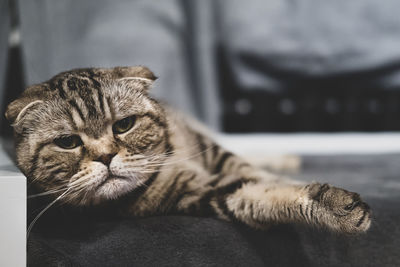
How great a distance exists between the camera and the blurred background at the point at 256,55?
112 centimetres

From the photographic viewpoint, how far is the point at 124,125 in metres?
0.63

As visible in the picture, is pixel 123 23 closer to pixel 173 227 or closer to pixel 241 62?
pixel 241 62

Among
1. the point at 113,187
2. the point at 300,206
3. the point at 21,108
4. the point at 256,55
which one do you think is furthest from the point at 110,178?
the point at 256,55

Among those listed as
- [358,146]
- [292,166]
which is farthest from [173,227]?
[358,146]

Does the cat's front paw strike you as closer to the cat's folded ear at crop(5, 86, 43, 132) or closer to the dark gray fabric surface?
the dark gray fabric surface

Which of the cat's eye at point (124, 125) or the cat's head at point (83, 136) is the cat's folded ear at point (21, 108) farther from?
the cat's eye at point (124, 125)

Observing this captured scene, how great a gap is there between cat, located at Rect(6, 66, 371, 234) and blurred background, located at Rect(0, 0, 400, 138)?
0.41 m

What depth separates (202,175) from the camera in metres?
0.74

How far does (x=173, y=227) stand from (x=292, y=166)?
0.68 meters

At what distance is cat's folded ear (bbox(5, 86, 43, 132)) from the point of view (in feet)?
1.90

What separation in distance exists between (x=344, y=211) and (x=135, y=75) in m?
0.39

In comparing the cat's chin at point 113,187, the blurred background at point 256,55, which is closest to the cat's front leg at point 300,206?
the cat's chin at point 113,187

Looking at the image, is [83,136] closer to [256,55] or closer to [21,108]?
[21,108]

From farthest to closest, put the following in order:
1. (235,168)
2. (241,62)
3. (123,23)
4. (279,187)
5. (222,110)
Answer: (222,110) → (241,62) → (123,23) → (235,168) → (279,187)
